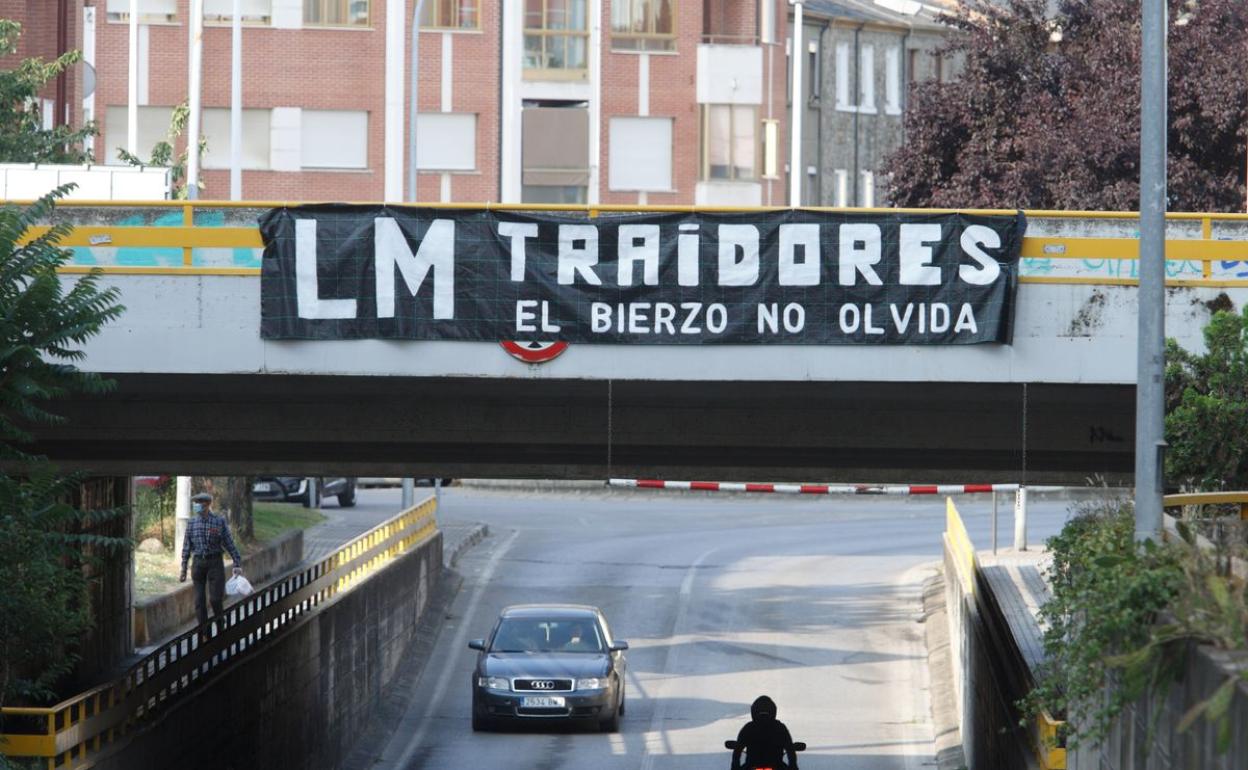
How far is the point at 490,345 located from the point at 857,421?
3.93 metres

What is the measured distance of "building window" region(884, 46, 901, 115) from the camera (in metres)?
66.2

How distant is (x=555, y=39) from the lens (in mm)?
50406

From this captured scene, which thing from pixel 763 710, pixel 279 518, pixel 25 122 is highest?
pixel 25 122

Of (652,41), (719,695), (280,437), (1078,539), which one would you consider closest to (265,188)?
(652,41)

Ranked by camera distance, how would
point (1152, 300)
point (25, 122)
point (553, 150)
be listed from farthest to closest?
point (553, 150) < point (25, 122) < point (1152, 300)

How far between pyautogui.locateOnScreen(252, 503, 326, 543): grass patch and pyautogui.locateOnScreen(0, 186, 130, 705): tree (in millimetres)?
19681

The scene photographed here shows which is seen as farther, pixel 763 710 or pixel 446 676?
pixel 446 676

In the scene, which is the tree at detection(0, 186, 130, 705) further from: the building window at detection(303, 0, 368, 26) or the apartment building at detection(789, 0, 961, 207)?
the apartment building at detection(789, 0, 961, 207)

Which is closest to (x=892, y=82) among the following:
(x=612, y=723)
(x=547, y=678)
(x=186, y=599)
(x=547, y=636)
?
(x=547, y=636)

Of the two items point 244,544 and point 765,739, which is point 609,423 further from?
point 244,544

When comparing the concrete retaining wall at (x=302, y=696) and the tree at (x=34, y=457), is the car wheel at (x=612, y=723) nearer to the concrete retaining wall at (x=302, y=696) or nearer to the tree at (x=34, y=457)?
the concrete retaining wall at (x=302, y=696)

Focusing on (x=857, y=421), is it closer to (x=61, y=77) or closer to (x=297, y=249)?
(x=297, y=249)

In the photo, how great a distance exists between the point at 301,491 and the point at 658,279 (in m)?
31.1

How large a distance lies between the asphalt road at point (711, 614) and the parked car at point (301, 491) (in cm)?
280
